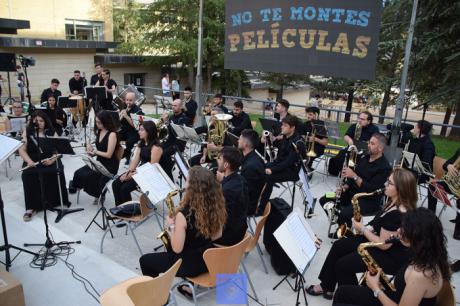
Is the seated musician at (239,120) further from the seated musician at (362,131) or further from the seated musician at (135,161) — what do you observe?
the seated musician at (135,161)

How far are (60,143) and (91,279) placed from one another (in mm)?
2307

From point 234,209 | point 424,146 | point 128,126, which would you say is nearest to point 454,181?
point 424,146

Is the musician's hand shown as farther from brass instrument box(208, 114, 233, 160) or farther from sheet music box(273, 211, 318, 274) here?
brass instrument box(208, 114, 233, 160)

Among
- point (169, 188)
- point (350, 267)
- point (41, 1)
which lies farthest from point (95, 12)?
point (350, 267)

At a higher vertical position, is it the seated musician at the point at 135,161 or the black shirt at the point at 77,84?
the black shirt at the point at 77,84

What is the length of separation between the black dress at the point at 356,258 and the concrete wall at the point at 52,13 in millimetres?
20406

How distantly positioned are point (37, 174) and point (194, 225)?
362 cm

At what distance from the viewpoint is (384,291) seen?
2963mm

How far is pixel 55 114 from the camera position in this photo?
918cm

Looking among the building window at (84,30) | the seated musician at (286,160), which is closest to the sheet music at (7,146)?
the seated musician at (286,160)

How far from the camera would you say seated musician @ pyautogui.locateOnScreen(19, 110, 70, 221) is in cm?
574

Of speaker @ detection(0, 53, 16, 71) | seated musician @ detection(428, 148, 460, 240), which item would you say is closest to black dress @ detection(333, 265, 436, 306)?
seated musician @ detection(428, 148, 460, 240)

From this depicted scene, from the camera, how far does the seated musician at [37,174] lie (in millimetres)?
5742

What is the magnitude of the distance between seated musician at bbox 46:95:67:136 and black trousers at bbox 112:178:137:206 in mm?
4231
